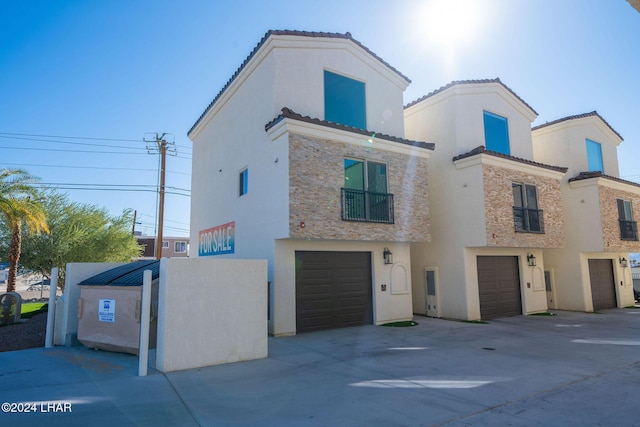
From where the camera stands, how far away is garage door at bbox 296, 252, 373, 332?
37.5ft

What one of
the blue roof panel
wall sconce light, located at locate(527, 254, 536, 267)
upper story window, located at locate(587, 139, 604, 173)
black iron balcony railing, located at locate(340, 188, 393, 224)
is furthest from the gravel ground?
upper story window, located at locate(587, 139, 604, 173)

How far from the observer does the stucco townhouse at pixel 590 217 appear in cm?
1722

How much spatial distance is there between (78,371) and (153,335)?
1.33 meters

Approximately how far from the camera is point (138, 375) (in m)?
6.57

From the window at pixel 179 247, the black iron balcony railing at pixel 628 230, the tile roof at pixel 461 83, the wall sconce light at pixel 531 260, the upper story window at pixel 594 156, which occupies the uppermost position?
the tile roof at pixel 461 83

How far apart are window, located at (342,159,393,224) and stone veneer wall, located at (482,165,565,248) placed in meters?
3.99

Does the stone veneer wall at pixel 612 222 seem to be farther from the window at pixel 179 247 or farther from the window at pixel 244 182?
the window at pixel 179 247

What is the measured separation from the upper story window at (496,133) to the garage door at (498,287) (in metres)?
4.46

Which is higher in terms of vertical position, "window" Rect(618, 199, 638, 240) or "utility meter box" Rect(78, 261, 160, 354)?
"window" Rect(618, 199, 638, 240)

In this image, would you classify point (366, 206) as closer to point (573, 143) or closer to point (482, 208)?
point (482, 208)

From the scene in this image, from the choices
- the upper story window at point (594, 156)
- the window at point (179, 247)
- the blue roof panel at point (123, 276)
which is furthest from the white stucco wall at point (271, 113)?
the window at point (179, 247)

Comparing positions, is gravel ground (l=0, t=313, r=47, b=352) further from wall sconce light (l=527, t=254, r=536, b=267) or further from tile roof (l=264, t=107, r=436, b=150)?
wall sconce light (l=527, t=254, r=536, b=267)

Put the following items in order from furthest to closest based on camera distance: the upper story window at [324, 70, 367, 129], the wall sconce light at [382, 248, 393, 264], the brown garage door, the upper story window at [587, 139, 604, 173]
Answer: the upper story window at [587, 139, 604, 173], the brown garage door, the wall sconce light at [382, 248, 393, 264], the upper story window at [324, 70, 367, 129]

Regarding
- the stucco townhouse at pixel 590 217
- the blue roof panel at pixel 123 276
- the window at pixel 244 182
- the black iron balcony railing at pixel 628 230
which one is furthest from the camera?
the black iron balcony railing at pixel 628 230
